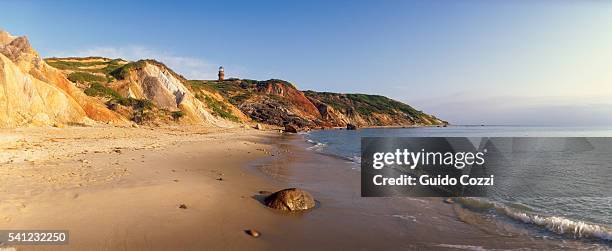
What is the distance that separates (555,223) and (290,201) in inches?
269

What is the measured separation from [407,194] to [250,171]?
6882 mm

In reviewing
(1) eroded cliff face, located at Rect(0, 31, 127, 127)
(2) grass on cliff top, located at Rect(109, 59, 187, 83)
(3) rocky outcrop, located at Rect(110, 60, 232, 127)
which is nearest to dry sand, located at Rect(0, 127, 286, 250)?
(1) eroded cliff face, located at Rect(0, 31, 127, 127)

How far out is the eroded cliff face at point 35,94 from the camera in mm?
23211

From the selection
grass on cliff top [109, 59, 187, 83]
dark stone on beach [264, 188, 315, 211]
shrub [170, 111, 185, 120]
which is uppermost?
grass on cliff top [109, 59, 187, 83]

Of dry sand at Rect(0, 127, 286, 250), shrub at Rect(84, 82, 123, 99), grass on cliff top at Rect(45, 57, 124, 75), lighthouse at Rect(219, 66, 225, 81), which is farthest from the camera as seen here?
lighthouse at Rect(219, 66, 225, 81)

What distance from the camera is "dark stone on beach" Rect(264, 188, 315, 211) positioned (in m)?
8.94

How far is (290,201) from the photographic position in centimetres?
902

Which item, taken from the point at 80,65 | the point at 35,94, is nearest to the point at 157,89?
the point at 80,65

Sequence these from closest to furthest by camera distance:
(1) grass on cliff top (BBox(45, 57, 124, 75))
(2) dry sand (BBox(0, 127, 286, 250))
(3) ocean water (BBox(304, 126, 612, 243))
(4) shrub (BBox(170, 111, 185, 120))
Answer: (2) dry sand (BBox(0, 127, 286, 250)) < (3) ocean water (BBox(304, 126, 612, 243)) < (4) shrub (BBox(170, 111, 185, 120)) < (1) grass on cliff top (BBox(45, 57, 124, 75))

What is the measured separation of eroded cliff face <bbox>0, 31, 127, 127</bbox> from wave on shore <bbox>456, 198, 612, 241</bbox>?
2741 cm

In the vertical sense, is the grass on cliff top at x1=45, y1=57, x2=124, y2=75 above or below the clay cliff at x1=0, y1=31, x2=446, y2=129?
above

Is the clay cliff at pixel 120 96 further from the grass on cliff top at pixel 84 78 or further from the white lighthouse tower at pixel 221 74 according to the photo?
the white lighthouse tower at pixel 221 74

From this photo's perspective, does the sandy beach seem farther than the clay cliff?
No

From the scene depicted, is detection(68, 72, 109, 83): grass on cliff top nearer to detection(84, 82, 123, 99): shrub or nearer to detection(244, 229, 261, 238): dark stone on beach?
detection(84, 82, 123, 99): shrub
